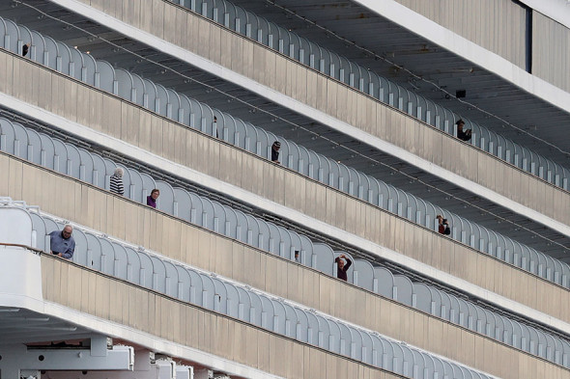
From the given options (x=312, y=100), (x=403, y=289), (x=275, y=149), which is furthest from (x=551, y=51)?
(x=275, y=149)

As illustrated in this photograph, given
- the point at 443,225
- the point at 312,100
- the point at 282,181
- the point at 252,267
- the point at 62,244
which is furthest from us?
the point at 443,225

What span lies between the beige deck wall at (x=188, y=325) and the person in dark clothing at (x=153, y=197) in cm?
236

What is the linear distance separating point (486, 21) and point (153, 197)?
619 inches

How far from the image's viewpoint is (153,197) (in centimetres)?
4559

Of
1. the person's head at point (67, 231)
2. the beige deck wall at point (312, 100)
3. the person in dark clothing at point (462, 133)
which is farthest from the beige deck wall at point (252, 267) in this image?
the person in dark clothing at point (462, 133)

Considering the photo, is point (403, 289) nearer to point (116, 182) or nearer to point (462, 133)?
point (462, 133)

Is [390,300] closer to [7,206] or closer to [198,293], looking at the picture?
[198,293]

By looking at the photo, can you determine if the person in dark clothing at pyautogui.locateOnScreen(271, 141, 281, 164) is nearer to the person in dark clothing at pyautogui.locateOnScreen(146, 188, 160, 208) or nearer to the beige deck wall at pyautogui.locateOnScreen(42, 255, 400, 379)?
the beige deck wall at pyautogui.locateOnScreen(42, 255, 400, 379)

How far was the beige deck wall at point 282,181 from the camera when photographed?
45.0m

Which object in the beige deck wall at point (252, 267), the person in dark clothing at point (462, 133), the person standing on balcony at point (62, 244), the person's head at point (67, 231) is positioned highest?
the person in dark clothing at point (462, 133)

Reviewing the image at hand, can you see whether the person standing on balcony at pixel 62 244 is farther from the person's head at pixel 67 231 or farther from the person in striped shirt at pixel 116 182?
the person in striped shirt at pixel 116 182

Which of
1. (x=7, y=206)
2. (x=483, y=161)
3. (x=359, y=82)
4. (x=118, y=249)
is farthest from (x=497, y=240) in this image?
(x=7, y=206)

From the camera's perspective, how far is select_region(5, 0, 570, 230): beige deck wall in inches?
1881

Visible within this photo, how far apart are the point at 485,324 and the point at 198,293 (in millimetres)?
14625
